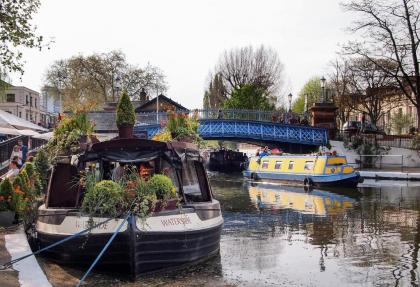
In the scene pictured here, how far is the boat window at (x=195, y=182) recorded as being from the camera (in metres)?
12.7

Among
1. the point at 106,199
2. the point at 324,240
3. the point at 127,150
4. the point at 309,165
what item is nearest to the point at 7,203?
the point at 127,150

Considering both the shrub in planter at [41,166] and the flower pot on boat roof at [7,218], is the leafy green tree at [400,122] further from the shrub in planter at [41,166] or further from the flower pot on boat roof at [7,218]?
the flower pot on boat roof at [7,218]

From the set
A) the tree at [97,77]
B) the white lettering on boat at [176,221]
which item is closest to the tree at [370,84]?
the tree at [97,77]

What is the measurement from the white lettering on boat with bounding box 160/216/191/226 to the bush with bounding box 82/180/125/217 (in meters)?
0.80

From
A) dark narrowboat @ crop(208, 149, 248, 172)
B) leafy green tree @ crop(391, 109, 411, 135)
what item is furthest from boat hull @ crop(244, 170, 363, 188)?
leafy green tree @ crop(391, 109, 411, 135)

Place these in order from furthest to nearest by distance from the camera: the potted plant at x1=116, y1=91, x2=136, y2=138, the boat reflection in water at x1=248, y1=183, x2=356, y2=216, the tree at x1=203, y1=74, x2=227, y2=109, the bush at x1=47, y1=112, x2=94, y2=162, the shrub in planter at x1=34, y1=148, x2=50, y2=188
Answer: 1. the tree at x1=203, y1=74, x2=227, y2=109
2. the boat reflection in water at x1=248, y1=183, x2=356, y2=216
3. the shrub in planter at x1=34, y1=148, x2=50, y2=188
4. the potted plant at x1=116, y1=91, x2=136, y2=138
5. the bush at x1=47, y1=112, x2=94, y2=162

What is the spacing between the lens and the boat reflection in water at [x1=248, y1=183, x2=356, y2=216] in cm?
2180

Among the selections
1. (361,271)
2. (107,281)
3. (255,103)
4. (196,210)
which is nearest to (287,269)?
(361,271)

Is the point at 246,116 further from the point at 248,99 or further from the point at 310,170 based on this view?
the point at 310,170

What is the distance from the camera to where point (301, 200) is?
2533cm

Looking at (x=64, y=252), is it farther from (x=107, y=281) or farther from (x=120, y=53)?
(x=120, y=53)

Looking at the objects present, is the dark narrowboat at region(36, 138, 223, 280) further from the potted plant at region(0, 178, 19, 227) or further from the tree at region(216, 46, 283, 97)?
the tree at region(216, 46, 283, 97)

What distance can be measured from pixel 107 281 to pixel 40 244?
235 centimetres

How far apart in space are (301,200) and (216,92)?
4791cm
